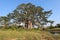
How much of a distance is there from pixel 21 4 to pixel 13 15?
401cm

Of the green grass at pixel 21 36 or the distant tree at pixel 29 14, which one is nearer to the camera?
the green grass at pixel 21 36

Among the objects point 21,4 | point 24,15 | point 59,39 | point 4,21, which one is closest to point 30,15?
point 24,15

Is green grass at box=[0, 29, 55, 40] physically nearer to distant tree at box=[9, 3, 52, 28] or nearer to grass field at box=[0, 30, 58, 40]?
grass field at box=[0, 30, 58, 40]

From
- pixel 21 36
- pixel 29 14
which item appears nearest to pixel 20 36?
pixel 21 36

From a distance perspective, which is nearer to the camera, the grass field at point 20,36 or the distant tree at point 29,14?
the grass field at point 20,36

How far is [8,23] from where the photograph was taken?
43531 millimetres

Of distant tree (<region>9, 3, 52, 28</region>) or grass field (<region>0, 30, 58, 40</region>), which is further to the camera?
distant tree (<region>9, 3, 52, 28</region>)

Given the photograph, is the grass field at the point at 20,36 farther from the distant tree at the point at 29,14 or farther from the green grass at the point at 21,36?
the distant tree at the point at 29,14

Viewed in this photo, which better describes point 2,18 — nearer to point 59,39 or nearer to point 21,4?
point 21,4

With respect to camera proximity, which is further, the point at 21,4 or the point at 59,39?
the point at 21,4

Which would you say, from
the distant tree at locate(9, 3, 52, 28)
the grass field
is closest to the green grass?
the grass field

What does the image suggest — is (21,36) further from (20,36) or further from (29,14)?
(29,14)

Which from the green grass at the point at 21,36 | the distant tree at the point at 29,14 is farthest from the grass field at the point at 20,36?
the distant tree at the point at 29,14

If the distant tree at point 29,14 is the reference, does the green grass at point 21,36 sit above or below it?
below
